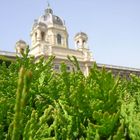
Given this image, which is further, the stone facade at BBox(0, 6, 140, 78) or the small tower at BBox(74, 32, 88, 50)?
the small tower at BBox(74, 32, 88, 50)

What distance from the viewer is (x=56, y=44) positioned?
4266 centimetres

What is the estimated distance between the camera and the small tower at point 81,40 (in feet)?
142

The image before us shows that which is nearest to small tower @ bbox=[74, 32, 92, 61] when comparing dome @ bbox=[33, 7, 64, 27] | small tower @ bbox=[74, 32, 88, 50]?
small tower @ bbox=[74, 32, 88, 50]

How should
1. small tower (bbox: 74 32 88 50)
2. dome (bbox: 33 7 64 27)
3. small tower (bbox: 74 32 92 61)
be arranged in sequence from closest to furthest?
small tower (bbox: 74 32 92 61) → small tower (bbox: 74 32 88 50) → dome (bbox: 33 7 64 27)

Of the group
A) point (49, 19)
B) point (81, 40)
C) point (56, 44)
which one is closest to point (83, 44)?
point (81, 40)

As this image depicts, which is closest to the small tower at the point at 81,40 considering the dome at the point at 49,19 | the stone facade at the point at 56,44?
the stone facade at the point at 56,44

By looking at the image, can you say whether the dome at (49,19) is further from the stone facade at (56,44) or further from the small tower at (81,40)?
the small tower at (81,40)

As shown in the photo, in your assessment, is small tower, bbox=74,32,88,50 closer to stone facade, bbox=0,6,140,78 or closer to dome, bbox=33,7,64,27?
stone facade, bbox=0,6,140,78

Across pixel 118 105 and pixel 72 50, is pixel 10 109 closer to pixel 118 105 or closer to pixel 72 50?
pixel 118 105

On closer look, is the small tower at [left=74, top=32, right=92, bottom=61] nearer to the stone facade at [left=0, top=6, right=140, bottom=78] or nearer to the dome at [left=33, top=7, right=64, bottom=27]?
the stone facade at [left=0, top=6, right=140, bottom=78]

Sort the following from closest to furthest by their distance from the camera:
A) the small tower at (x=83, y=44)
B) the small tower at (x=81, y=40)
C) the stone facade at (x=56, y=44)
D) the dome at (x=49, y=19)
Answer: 1. the stone facade at (x=56, y=44)
2. the small tower at (x=83, y=44)
3. the small tower at (x=81, y=40)
4. the dome at (x=49, y=19)

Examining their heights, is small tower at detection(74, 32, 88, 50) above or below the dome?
below

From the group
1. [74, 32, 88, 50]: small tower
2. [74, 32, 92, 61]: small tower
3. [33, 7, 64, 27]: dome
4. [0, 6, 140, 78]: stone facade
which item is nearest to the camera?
[0, 6, 140, 78]: stone facade

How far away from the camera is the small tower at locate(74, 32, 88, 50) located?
142 feet
